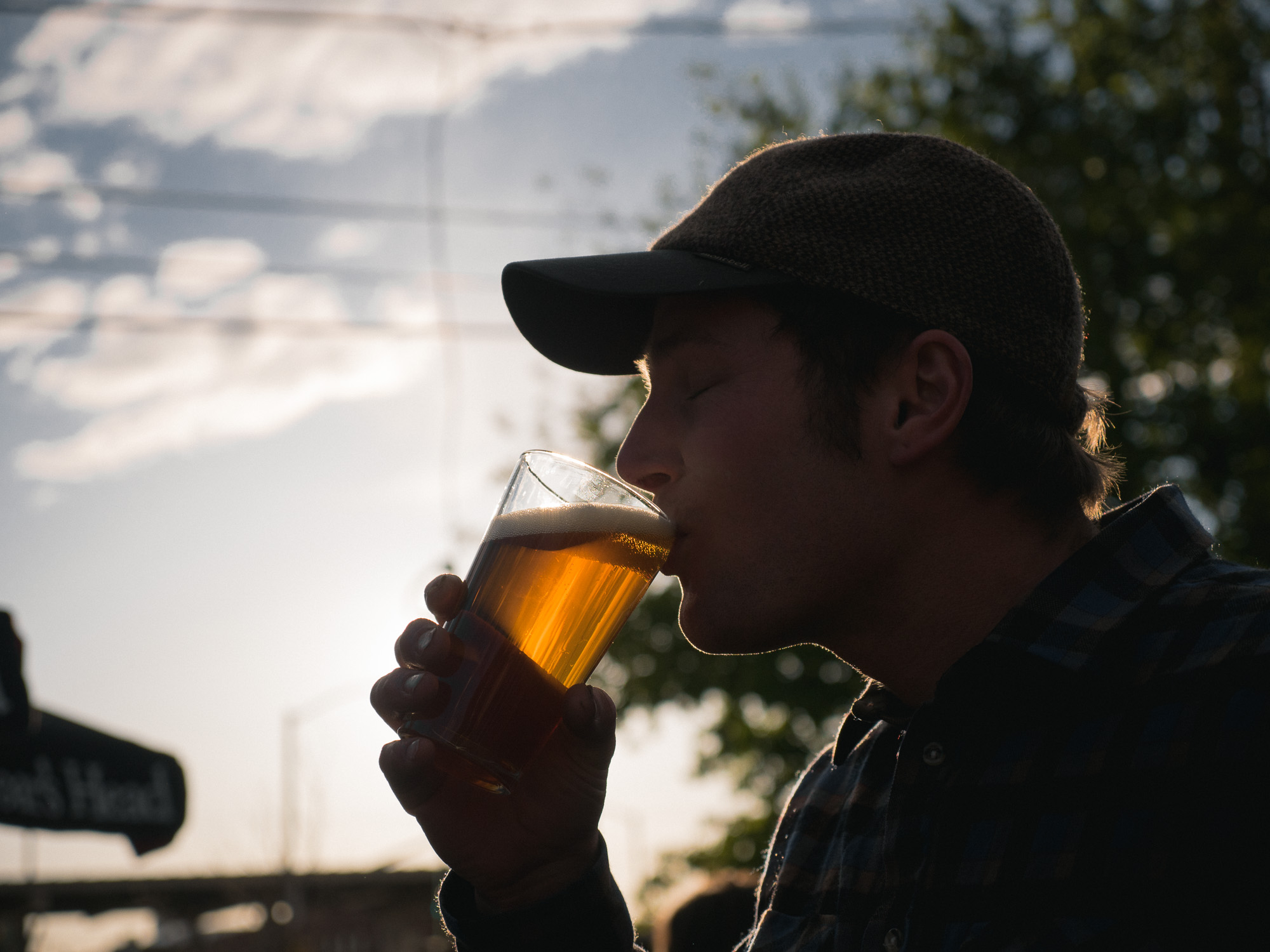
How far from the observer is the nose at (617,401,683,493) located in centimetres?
193

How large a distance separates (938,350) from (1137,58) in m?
14.3

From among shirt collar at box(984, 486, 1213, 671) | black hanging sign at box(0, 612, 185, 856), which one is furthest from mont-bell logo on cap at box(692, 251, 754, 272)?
black hanging sign at box(0, 612, 185, 856)

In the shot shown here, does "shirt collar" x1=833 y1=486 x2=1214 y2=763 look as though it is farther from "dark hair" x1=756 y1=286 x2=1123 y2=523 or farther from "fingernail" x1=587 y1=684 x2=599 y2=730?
"fingernail" x1=587 y1=684 x2=599 y2=730

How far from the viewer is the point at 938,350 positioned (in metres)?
1.86

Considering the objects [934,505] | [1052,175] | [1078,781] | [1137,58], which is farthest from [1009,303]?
[1137,58]

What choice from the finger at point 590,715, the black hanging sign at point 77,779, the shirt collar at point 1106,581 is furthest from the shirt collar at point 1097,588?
the black hanging sign at point 77,779

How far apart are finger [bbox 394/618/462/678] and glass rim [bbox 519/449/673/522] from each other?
0.31 meters

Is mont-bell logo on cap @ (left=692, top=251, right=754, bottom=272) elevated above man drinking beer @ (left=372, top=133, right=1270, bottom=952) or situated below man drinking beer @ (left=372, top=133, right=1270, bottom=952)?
above

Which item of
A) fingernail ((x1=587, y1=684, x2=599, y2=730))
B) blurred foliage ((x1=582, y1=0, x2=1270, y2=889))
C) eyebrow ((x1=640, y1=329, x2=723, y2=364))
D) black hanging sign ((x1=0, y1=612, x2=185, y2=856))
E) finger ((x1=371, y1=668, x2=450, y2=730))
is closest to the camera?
finger ((x1=371, y1=668, x2=450, y2=730))

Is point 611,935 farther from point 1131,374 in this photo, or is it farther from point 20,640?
point 1131,374

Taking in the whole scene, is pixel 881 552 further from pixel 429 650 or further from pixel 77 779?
pixel 77 779

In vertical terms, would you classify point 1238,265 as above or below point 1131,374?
above

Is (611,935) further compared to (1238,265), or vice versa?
(1238,265)

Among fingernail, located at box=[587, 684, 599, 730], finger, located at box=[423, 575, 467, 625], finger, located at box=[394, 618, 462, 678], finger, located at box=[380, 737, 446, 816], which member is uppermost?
finger, located at box=[423, 575, 467, 625]
